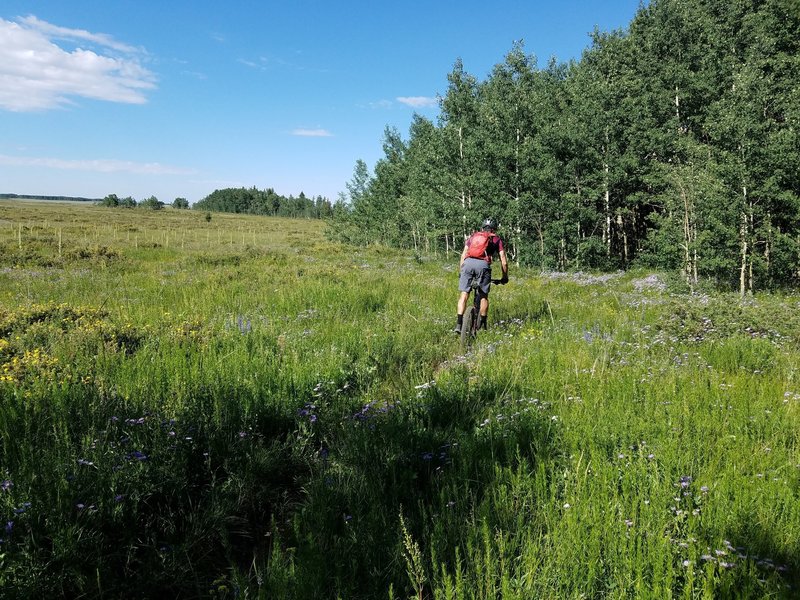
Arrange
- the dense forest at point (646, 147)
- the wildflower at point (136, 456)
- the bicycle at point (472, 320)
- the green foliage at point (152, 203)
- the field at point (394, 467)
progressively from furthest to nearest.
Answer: the green foliage at point (152, 203) → the dense forest at point (646, 147) → the bicycle at point (472, 320) → the wildflower at point (136, 456) → the field at point (394, 467)

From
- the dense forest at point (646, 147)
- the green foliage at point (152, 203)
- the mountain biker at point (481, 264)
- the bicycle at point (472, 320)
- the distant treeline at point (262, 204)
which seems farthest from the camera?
the distant treeline at point (262, 204)

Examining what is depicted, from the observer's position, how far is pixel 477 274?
778 cm

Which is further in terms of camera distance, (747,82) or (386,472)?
(747,82)

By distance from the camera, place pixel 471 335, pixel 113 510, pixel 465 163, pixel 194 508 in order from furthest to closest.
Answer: pixel 465 163
pixel 471 335
pixel 194 508
pixel 113 510

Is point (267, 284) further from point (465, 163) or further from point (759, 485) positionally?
point (465, 163)

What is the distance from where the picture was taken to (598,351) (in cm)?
584

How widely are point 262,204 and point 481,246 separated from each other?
609ft

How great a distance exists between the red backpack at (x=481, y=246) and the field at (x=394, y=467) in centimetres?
196

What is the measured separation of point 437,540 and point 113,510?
1903 millimetres

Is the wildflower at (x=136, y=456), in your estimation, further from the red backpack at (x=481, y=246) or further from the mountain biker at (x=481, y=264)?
the red backpack at (x=481, y=246)

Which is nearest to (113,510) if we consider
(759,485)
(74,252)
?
(759,485)

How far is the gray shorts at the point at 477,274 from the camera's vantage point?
7762 millimetres

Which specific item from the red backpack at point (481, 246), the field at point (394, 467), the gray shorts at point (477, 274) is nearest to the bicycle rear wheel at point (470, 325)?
the gray shorts at point (477, 274)

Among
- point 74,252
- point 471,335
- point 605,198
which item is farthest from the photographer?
point 605,198
